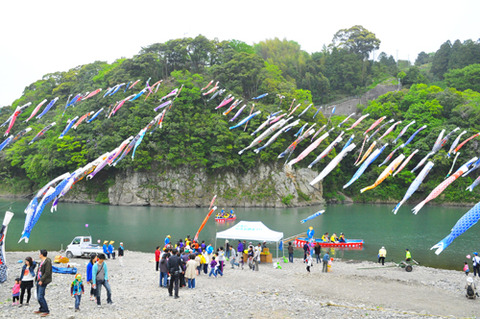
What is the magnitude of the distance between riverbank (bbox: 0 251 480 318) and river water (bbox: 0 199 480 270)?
6900 millimetres

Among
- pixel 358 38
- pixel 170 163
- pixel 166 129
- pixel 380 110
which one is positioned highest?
pixel 358 38

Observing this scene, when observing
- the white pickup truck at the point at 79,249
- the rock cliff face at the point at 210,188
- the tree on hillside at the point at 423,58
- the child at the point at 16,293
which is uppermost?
the tree on hillside at the point at 423,58

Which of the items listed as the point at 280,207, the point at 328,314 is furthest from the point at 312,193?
the point at 328,314

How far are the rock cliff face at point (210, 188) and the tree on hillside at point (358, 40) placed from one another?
172ft

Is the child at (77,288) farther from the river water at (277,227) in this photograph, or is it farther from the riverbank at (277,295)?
the river water at (277,227)

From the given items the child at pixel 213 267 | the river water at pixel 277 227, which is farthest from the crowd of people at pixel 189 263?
the river water at pixel 277 227

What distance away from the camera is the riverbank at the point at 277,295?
1166cm

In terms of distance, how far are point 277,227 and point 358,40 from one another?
242ft

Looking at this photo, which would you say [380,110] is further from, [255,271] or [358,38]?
[255,271]

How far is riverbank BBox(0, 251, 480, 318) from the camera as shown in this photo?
11.7 m

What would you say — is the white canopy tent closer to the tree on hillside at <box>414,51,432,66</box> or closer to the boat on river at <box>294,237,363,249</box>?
the boat on river at <box>294,237,363,249</box>

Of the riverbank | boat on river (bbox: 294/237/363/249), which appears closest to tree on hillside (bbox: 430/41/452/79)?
boat on river (bbox: 294/237/363/249)

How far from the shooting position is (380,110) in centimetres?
6794

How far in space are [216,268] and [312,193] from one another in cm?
4283
